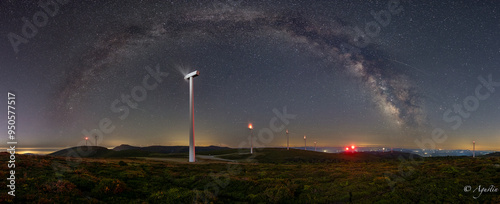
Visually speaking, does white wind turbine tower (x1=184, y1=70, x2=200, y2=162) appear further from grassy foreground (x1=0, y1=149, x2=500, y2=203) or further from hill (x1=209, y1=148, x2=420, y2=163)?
hill (x1=209, y1=148, x2=420, y2=163)

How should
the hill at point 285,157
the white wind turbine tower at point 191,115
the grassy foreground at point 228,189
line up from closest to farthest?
1. the grassy foreground at point 228,189
2. the white wind turbine tower at point 191,115
3. the hill at point 285,157

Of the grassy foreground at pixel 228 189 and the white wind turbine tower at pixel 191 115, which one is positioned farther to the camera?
the white wind turbine tower at pixel 191 115

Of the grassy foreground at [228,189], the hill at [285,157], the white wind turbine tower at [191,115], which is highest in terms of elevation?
the white wind turbine tower at [191,115]

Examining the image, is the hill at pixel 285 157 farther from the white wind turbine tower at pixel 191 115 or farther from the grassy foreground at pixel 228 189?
the grassy foreground at pixel 228 189

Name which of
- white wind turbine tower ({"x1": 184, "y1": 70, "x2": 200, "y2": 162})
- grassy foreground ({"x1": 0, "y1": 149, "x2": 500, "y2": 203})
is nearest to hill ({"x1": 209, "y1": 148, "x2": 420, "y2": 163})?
white wind turbine tower ({"x1": 184, "y1": 70, "x2": 200, "y2": 162})

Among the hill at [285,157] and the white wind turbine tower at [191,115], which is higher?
the white wind turbine tower at [191,115]

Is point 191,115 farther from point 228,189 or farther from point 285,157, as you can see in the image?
point 285,157

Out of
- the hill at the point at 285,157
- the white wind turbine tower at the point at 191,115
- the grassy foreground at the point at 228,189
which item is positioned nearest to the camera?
the grassy foreground at the point at 228,189

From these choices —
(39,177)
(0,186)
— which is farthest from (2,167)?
(0,186)

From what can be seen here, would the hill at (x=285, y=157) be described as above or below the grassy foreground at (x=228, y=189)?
below

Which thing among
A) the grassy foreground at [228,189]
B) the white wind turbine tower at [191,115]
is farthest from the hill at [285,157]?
the grassy foreground at [228,189]

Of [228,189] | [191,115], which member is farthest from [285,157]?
[228,189]

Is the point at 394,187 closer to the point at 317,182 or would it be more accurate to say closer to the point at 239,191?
the point at 317,182
